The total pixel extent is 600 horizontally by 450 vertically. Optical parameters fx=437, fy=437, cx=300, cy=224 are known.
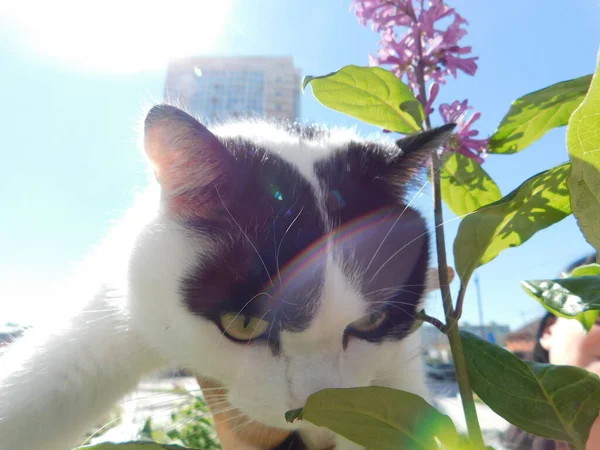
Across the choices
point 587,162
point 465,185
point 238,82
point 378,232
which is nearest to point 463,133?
point 465,185

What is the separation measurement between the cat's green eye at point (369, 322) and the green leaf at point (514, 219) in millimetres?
328

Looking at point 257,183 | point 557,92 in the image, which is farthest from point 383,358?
point 557,92

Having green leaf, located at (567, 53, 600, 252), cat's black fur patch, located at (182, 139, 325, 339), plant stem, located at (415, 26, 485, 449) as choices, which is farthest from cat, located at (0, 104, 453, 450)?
green leaf, located at (567, 53, 600, 252)

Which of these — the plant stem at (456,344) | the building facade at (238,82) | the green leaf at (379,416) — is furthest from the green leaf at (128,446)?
the building facade at (238,82)

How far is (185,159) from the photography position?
77 centimetres

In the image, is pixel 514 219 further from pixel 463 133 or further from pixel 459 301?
pixel 463 133

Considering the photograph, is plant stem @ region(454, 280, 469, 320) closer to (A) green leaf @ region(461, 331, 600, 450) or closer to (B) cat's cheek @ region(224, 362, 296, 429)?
(A) green leaf @ region(461, 331, 600, 450)

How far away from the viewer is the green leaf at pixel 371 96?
0.56 m

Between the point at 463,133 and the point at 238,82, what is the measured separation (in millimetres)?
6922

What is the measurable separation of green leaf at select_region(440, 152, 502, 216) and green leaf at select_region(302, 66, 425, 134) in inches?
3.1

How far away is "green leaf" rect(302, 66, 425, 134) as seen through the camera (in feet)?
1.83

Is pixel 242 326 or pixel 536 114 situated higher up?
pixel 536 114

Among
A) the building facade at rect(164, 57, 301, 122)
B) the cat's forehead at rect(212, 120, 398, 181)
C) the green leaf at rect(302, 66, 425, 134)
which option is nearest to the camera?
the green leaf at rect(302, 66, 425, 134)

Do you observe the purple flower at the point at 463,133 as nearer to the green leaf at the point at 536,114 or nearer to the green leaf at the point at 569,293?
the green leaf at the point at 536,114
